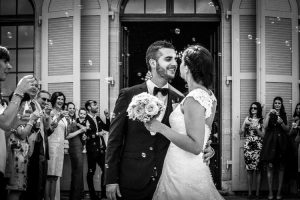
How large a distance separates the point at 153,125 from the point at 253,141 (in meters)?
7.00

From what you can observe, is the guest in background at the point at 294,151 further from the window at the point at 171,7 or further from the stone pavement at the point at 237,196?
the window at the point at 171,7

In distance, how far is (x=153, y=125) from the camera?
13.6 ft

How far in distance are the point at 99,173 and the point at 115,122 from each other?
686cm

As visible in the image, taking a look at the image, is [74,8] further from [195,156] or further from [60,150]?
[195,156]

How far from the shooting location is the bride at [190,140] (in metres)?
4.13

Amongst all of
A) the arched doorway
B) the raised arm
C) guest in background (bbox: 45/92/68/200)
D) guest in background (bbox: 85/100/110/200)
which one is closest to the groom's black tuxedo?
the raised arm

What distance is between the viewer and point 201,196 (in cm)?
430

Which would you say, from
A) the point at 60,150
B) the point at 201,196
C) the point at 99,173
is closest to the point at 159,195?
the point at 201,196

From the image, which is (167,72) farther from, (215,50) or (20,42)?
(20,42)

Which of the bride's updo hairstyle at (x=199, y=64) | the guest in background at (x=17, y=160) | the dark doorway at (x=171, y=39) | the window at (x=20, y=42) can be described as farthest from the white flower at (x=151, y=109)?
the window at (x=20, y=42)

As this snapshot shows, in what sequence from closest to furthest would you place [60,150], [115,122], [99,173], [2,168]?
[2,168], [115,122], [60,150], [99,173]

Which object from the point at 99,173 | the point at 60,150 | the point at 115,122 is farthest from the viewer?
the point at 99,173

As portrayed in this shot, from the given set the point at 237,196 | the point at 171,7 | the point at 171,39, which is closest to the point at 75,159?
the point at 237,196

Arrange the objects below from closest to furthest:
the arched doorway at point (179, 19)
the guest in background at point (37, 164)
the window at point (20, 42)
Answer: the guest in background at point (37, 164) → the arched doorway at point (179, 19) → the window at point (20, 42)
